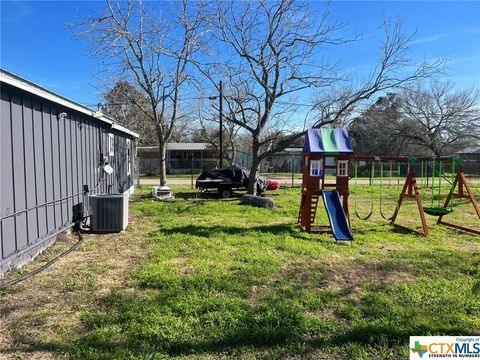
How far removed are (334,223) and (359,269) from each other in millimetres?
2369

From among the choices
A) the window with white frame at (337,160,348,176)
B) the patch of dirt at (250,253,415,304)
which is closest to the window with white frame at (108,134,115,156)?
the window with white frame at (337,160,348,176)

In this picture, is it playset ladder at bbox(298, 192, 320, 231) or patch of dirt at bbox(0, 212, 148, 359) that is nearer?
patch of dirt at bbox(0, 212, 148, 359)

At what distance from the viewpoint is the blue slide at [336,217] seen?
24.8 ft

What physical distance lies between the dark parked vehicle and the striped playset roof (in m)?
7.45

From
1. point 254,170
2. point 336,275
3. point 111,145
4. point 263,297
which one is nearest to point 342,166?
point 336,275

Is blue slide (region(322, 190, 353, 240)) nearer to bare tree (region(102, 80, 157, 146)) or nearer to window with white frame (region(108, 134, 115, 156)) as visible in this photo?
window with white frame (region(108, 134, 115, 156))

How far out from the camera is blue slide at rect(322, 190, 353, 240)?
755cm

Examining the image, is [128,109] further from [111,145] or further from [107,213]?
[107,213]

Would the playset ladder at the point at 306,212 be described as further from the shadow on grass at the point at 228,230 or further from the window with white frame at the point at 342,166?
the window with white frame at the point at 342,166

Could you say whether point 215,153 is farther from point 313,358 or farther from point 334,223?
point 313,358

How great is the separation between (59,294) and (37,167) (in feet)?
7.92

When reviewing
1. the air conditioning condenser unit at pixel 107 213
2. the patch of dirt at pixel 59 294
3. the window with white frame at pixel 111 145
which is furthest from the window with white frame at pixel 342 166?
the window with white frame at pixel 111 145

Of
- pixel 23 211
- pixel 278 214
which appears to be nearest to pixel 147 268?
pixel 23 211

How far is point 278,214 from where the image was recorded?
1078cm
